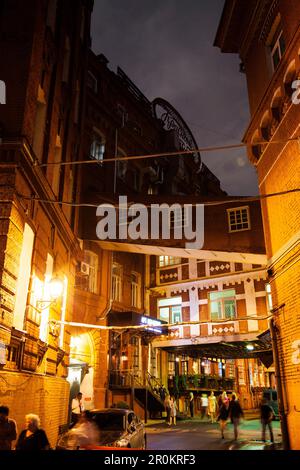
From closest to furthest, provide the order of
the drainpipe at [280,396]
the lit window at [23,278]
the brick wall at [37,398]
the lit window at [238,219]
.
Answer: the brick wall at [37,398]
the lit window at [23,278]
the drainpipe at [280,396]
the lit window at [238,219]

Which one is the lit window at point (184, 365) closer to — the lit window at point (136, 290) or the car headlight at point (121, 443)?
the lit window at point (136, 290)

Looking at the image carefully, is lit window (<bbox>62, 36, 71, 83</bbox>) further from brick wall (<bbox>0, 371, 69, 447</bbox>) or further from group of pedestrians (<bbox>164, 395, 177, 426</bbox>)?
group of pedestrians (<bbox>164, 395, 177, 426</bbox>)

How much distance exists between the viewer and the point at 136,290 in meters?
29.9

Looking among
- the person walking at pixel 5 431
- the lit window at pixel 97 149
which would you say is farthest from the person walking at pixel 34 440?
the lit window at pixel 97 149

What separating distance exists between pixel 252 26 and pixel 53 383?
45.5 feet

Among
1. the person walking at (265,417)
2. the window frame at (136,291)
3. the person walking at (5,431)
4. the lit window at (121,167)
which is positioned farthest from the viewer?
the window frame at (136,291)

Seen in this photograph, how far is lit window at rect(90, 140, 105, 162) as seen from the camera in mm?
25484

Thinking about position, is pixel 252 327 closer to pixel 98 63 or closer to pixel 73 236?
pixel 73 236

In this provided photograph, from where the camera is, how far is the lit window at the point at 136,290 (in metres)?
29.5

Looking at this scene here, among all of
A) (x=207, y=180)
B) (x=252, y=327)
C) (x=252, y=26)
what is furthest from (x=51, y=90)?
(x=207, y=180)

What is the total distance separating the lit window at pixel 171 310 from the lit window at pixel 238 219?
13.0 m

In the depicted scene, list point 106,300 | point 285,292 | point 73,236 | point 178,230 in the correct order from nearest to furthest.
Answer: point 285,292 → point 73,236 → point 178,230 → point 106,300

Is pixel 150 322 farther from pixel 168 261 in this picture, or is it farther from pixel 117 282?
pixel 168 261
